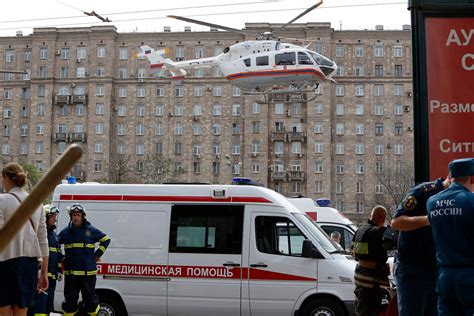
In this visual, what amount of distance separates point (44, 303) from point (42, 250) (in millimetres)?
4166

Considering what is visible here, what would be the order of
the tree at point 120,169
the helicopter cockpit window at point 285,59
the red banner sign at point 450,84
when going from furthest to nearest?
the tree at point 120,169
the helicopter cockpit window at point 285,59
the red banner sign at point 450,84

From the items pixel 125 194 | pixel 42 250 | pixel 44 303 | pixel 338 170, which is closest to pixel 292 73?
pixel 125 194

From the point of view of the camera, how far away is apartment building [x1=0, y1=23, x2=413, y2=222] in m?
87.2

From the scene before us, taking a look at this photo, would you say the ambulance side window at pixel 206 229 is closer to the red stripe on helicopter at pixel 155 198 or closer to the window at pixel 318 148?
the red stripe on helicopter at pixel 155 198

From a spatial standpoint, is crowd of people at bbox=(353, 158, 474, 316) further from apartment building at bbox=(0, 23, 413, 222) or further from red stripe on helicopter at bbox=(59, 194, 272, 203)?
apartment building at bbox=(0, 23, 413, 222)

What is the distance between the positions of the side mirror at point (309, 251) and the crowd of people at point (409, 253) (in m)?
2.11

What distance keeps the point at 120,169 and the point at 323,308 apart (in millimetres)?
72031

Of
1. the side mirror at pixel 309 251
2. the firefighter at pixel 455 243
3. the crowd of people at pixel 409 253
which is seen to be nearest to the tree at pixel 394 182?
the side mirror at pixel 309 251

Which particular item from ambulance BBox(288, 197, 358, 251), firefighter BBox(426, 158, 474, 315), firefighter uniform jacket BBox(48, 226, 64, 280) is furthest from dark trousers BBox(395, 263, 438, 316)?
ambulance BBox(288, 197, 358, 251)

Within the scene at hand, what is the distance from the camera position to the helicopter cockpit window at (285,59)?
3566 centimetres

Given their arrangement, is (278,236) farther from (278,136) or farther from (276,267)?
(278,136)

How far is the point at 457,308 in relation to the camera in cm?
435

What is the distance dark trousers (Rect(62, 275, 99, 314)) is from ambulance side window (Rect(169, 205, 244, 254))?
5.76ft

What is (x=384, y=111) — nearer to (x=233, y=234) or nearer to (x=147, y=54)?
(x=147, y=54)
